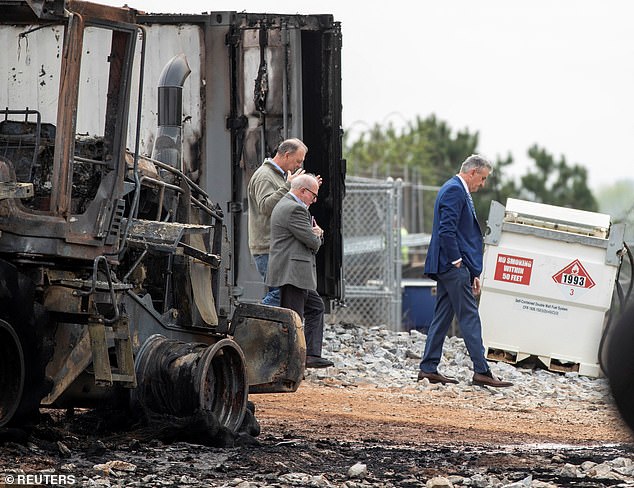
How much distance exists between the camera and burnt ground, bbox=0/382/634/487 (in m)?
6.98

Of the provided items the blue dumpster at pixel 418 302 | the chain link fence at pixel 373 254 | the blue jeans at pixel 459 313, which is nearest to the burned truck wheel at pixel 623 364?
the blue jeans at pixel 459 313

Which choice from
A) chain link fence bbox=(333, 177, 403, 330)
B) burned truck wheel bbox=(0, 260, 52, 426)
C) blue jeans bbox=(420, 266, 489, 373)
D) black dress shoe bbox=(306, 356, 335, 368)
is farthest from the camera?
chain link fence bbox=(333, 177, 403, 330)

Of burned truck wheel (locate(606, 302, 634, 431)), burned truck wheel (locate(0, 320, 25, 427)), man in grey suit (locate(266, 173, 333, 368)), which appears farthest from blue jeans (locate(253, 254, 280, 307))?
burned truck wheel (locate(606, 302, 634, 431))

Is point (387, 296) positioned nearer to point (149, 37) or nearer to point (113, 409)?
point (149, 37)

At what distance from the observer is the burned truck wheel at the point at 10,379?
274 inches

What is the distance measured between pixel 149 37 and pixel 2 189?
21.3 ft

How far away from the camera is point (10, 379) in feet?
22.9

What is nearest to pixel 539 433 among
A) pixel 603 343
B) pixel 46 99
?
pixel 46 99

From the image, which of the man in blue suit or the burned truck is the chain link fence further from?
the burned truck
